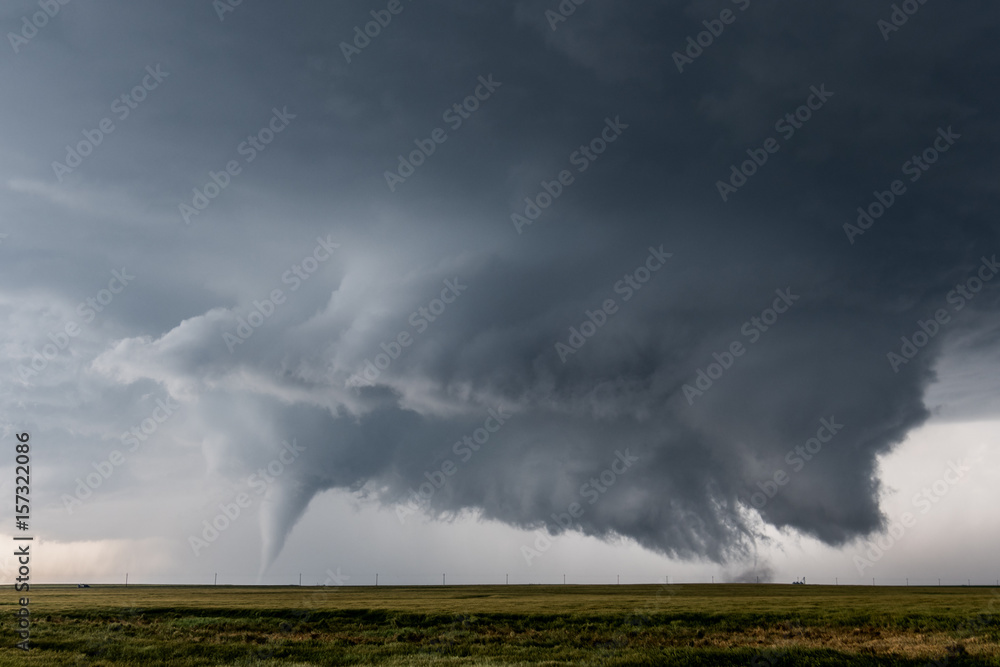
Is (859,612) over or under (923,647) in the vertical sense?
under

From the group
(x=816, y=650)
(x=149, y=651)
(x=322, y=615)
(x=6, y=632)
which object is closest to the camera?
(x=816, y=650)

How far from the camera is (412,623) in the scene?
67.2 meters

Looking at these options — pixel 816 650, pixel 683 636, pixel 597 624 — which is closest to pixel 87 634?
pixel 597 624

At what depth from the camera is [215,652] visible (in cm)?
4528

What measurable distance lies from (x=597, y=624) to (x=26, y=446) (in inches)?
1931

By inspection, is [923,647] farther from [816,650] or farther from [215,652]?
[215,652]

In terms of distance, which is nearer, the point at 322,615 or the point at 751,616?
the point at 751,616

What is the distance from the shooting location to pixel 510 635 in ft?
185

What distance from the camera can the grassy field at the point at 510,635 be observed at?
35.1m

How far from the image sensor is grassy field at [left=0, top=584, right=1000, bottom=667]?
35125mm

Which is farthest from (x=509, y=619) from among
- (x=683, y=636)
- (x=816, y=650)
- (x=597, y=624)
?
(x=816, y=650)

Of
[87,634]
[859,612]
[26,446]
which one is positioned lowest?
[859,612]

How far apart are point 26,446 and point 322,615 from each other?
43173 mm

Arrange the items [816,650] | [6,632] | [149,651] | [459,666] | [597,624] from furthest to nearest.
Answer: [597,624], [6,632], [149,651], [459,666], [816,650]
